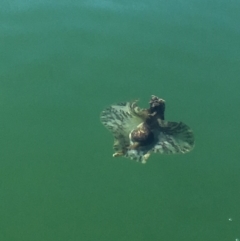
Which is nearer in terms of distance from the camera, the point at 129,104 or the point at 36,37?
the point at 129,104

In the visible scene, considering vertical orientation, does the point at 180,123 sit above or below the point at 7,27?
below

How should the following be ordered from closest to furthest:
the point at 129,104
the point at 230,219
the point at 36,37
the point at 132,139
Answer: the point at 230,219 < the point at 132,139 < the point at 129,104 < the point at 36,37

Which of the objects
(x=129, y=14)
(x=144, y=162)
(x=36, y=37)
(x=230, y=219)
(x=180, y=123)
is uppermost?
(x=129, y=14)

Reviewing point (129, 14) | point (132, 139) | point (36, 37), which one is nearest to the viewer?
point (132, 139)

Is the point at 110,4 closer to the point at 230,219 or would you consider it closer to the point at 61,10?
the point at 61,10

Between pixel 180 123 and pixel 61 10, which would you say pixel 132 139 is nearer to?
pixel 180 123

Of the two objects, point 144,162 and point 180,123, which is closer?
point 144,162

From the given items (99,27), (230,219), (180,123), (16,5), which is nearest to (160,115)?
(180,123)

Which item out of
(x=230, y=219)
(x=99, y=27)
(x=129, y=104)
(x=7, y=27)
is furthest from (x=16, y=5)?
(x=230, y=219)

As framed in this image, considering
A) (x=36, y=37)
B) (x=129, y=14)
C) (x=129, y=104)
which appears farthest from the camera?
(x=129, y=14)
